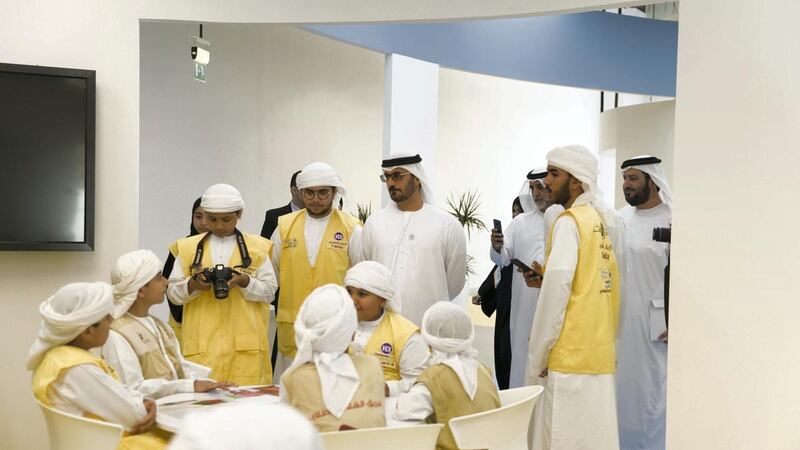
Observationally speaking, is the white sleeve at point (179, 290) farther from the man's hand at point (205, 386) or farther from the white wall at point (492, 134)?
the white wall at point (492, 134)

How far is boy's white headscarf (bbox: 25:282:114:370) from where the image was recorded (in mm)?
3057

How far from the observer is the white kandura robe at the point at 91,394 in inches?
119

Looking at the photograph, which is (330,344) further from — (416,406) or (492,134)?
(492,134)

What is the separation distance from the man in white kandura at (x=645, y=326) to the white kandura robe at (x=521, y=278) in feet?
1.99

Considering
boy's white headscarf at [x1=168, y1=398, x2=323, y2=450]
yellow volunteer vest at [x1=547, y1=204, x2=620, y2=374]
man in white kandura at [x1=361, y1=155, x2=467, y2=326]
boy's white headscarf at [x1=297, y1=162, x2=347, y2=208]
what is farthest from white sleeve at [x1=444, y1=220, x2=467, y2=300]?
boy's white headscarf at [x1=168, y1=398, x2=323, y2=450]

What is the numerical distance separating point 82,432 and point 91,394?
0.57ft

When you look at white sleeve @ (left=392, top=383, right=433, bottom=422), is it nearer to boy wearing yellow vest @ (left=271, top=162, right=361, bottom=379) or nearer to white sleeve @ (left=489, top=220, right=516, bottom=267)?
boy wearing yellow vest @ (left=271, top=162, right=361, bottom=379)

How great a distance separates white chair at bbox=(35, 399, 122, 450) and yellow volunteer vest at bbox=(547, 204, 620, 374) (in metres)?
2.29

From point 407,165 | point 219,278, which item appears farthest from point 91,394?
point 407,165

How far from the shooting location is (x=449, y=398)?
3.37 metres

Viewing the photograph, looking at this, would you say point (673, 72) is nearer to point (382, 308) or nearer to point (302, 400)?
point (382, 308)

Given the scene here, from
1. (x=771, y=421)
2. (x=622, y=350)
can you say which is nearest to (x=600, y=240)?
(x=771, y=421)

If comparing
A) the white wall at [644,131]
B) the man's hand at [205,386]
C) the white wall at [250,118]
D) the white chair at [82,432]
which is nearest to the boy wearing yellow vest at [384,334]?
the man's hand at [205,386]

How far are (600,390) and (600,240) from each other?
2.38 feet
